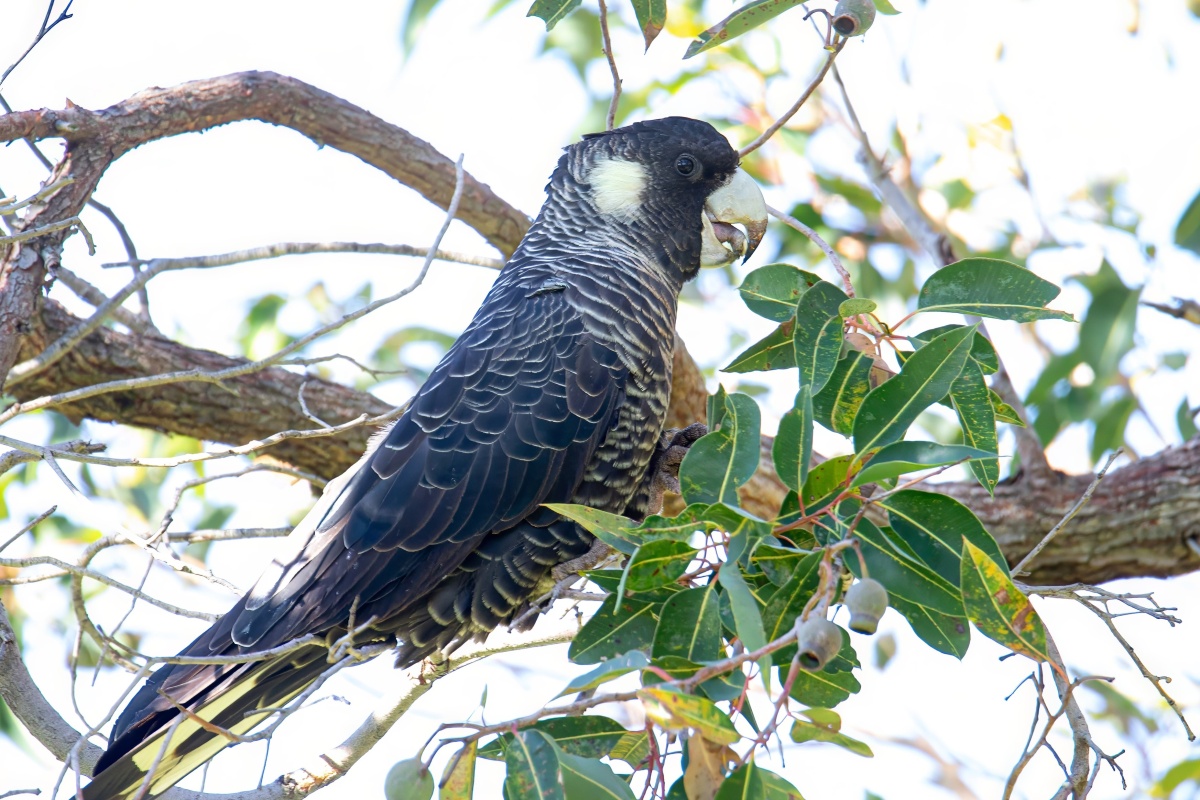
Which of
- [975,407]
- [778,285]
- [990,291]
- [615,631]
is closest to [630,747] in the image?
[615,631]

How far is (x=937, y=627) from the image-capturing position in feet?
5.72

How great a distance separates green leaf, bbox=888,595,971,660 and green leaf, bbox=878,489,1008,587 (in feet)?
0.27

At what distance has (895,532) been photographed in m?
1.75

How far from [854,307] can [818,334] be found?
0.08 metres

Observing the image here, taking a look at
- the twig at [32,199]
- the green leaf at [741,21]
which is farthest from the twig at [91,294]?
the green leaf at [741,21]

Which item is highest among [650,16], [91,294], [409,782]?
[650,16]

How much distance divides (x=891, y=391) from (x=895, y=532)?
0.24 meters

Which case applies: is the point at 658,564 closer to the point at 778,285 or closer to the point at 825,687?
the point at 825,687

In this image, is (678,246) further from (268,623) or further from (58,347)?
(58,347)

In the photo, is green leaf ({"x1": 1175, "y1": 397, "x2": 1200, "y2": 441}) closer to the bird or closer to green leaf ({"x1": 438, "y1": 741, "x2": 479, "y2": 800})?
the bird

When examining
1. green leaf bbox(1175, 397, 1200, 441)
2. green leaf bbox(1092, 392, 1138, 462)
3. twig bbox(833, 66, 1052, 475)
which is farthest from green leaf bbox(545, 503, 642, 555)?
green leaf bbox(1092, 392, 1138, 462)

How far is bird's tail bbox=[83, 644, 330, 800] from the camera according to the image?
90.1 inches

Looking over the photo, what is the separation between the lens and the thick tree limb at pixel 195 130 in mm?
2750

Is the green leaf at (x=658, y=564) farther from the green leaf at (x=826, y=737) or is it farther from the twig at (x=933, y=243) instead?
the twig at (x=933, y=243)
